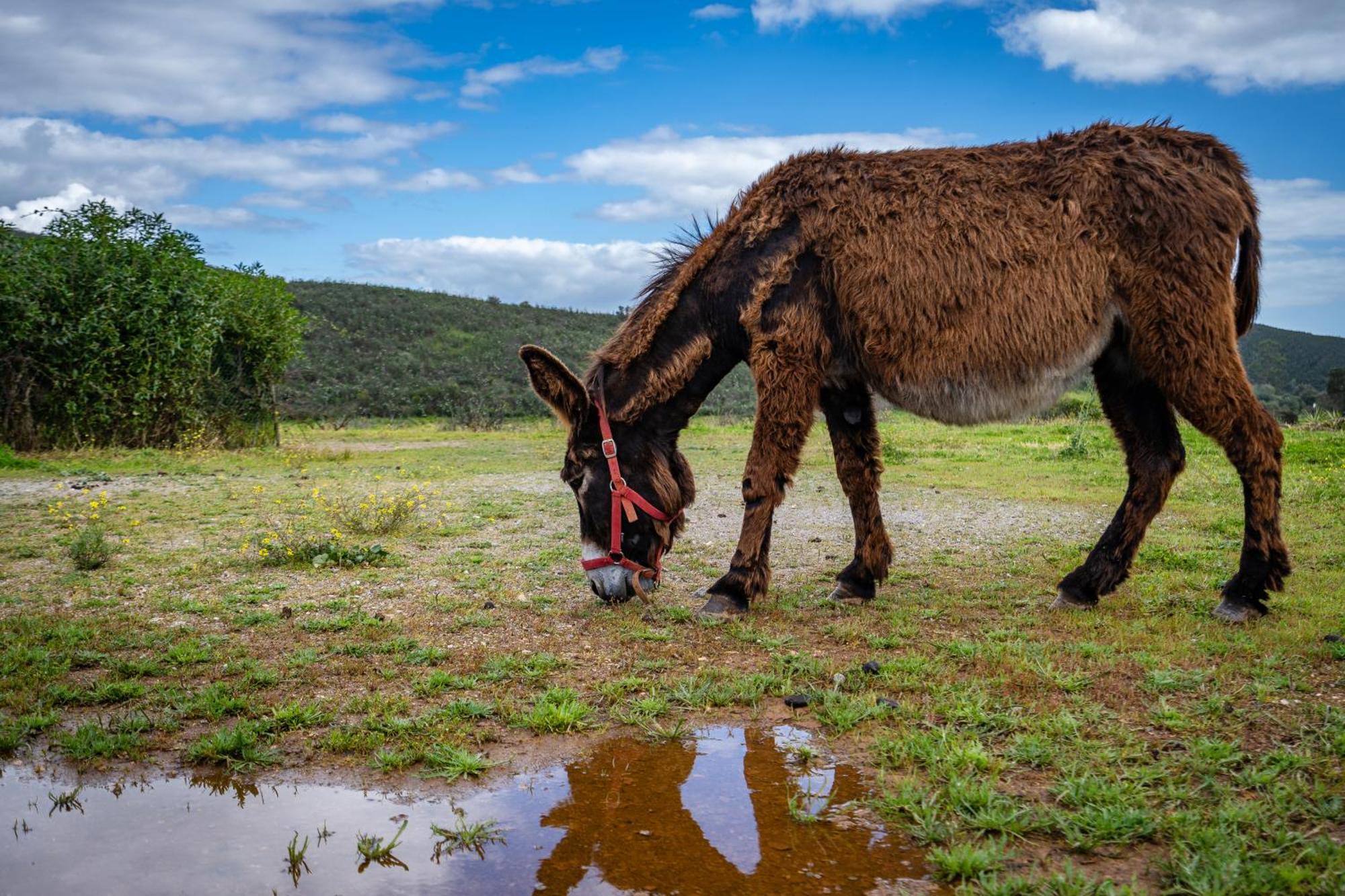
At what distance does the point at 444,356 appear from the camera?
5056 centimetres

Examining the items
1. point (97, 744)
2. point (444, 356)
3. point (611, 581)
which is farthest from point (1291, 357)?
point (97, 744)

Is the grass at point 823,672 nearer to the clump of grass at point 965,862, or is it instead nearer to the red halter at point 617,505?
the clump of grass at point 965,862

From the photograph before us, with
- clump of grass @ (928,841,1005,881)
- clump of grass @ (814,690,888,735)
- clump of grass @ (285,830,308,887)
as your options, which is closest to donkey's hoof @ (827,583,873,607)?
clump of grass @ (814,690,888,735)

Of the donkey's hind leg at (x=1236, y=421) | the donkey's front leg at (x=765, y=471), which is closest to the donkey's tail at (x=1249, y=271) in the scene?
the donkey's hind leg at (x=1236, y=421)

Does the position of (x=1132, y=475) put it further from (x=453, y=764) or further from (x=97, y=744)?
(x=97, y=744)

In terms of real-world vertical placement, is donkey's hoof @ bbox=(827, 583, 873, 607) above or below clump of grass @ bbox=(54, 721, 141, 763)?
above

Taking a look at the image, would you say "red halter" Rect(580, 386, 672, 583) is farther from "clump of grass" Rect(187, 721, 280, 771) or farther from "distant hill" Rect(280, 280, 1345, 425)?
"distant hill" Rect(280, 280, 1345, 425)

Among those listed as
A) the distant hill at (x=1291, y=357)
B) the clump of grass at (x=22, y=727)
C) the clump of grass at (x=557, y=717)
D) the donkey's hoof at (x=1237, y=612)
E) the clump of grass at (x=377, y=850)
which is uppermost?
the distant hill at (x=1291, y=357)

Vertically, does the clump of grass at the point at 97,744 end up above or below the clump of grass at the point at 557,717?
below

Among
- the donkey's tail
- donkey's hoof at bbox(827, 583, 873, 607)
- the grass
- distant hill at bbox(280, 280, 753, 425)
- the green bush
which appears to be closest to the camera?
the grass

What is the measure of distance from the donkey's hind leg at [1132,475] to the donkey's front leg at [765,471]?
196 cm

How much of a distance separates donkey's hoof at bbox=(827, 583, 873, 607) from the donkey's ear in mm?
2122

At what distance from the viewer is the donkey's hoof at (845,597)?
595 centimetres

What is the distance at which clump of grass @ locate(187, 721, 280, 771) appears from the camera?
3.50 metres
